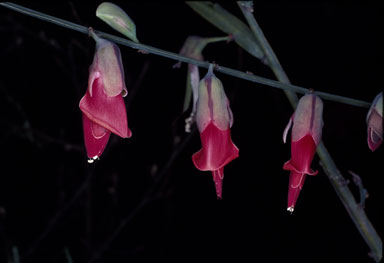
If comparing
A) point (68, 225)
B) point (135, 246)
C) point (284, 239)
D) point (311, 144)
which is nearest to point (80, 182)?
point (68, 225)

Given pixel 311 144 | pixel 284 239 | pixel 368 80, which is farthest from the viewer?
pixel 284 239

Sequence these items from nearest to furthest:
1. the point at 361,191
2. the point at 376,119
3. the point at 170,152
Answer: the point at 376,119
the point at 361,191
the point at 170,152

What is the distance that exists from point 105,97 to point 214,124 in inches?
5.4

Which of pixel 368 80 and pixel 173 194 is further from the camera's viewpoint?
pixel 173 194

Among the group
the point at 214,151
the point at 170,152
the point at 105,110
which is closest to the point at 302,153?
the point at 214,151

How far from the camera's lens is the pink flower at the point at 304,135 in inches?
22.3

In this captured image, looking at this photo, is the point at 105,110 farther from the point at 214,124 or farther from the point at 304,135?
the point at 304,135

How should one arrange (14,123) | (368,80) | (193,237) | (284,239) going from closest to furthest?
(368,80) → (284,239) → (193,237) → (14,123)

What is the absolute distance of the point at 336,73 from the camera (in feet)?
3.38

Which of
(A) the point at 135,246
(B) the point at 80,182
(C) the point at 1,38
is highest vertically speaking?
(C) the point at 1,38

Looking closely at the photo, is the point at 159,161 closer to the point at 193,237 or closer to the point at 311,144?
the point at 193,237

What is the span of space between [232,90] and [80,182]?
0.57 meters

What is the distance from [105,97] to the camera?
551 millimetres

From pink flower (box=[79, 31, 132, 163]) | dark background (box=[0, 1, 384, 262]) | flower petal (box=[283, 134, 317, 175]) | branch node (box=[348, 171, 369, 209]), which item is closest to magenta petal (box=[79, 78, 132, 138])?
pink flower (box=[79, 31, 132, 163])
